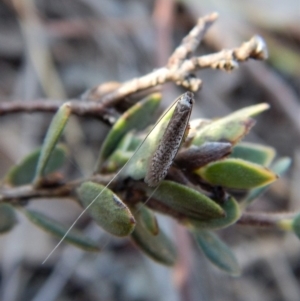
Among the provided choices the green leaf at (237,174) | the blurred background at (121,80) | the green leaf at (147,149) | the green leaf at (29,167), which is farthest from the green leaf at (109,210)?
the blurred background at (121,80)

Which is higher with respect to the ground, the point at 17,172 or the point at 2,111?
the point at 2,111

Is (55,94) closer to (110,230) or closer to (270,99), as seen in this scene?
(270,99)

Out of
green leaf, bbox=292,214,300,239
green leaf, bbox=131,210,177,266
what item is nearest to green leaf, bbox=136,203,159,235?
green leaf, bbox=131,210,177,266

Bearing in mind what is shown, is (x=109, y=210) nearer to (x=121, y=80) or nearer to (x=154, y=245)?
(x=154, y=245)

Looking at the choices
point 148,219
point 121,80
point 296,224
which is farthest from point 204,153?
point 121,80

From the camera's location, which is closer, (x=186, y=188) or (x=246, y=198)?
(x=186, y=188)

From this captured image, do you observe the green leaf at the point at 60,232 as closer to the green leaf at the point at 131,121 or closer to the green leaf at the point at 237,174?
the green leaf at the point at 131,121

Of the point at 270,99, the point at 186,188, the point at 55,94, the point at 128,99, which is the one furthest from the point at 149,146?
the point at 270,99
